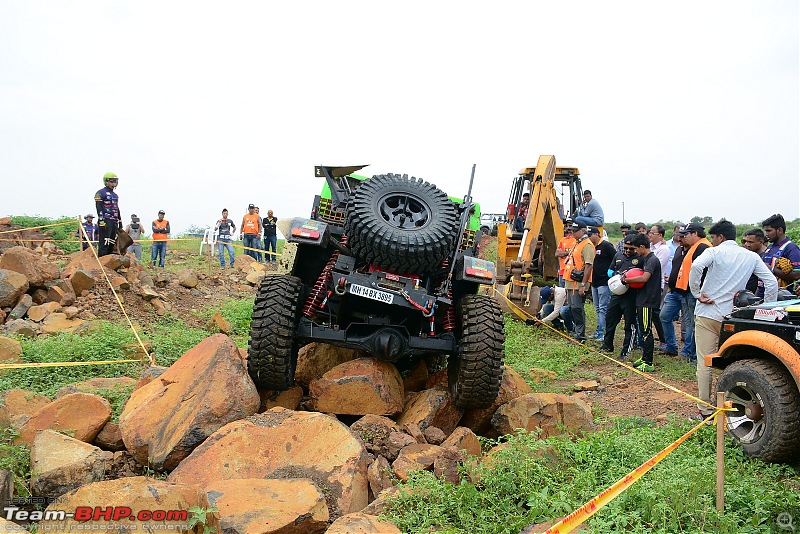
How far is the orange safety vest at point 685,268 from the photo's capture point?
885 cm

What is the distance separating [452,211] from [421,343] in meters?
1.32

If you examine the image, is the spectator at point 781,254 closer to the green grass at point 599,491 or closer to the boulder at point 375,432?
the green grass at point 599,491

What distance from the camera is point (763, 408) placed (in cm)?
532

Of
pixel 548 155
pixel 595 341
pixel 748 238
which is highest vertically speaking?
pixel 548 155

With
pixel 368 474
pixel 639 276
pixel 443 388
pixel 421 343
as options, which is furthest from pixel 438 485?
pixel 639 276

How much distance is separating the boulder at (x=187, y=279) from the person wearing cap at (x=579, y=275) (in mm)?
8028

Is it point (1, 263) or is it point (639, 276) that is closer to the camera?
Result: point (639, 276)

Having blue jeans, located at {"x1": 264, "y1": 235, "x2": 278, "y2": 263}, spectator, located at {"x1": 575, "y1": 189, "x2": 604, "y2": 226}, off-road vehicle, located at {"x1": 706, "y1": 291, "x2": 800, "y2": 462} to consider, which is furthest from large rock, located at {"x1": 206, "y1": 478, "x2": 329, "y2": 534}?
blue jeans, located at {"x1": 264, "y1": 235, "x2": 278, "y2": 263}

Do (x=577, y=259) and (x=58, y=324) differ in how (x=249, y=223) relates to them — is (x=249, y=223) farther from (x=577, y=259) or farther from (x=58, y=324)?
(x=577, y=259)

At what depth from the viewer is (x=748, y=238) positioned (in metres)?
7.73

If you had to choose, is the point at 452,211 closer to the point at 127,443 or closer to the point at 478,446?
the point at 478,446

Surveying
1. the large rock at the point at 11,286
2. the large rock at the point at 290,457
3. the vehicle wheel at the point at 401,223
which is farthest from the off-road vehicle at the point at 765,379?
the large rock at the point at 11,286

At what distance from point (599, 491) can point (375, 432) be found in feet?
6.55

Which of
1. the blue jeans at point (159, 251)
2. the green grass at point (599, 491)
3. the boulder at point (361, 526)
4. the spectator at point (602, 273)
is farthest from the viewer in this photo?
the blue jeans at point (159, 251)
